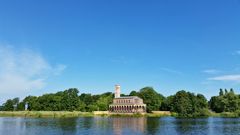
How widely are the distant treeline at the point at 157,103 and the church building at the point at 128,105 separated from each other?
3537mm

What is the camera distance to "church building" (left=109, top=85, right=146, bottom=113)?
13925cm

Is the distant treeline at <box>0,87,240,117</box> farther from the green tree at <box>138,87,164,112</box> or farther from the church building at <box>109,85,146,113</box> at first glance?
the church building at <box>109,85,146,113</box>

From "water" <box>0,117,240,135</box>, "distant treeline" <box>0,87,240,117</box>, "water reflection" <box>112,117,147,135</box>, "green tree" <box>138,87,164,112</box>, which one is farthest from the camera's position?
"green tree" <box>138,87,164,112</box>

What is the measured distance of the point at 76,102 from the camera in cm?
13875

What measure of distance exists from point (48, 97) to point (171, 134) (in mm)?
102461

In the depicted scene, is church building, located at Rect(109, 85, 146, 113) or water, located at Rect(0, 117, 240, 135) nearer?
water, located at Rect(0, 117, 240, 135)

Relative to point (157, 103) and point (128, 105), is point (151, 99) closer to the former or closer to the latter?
point (157, 103)

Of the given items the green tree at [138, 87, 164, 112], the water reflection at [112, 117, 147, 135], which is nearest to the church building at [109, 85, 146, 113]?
the green tree at [138, 87, 164, 112]

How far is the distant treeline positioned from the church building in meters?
3.54

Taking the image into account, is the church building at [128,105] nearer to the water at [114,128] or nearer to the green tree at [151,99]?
the green tree at [151,99]

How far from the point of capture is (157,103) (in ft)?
464

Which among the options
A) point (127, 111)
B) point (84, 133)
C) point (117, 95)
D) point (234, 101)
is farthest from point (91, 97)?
point (84, 133)

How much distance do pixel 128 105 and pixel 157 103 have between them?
1331 centimetres

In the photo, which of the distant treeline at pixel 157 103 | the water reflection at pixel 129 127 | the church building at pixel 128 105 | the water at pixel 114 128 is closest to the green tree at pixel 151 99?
the distant treeline at pixel 157 103
